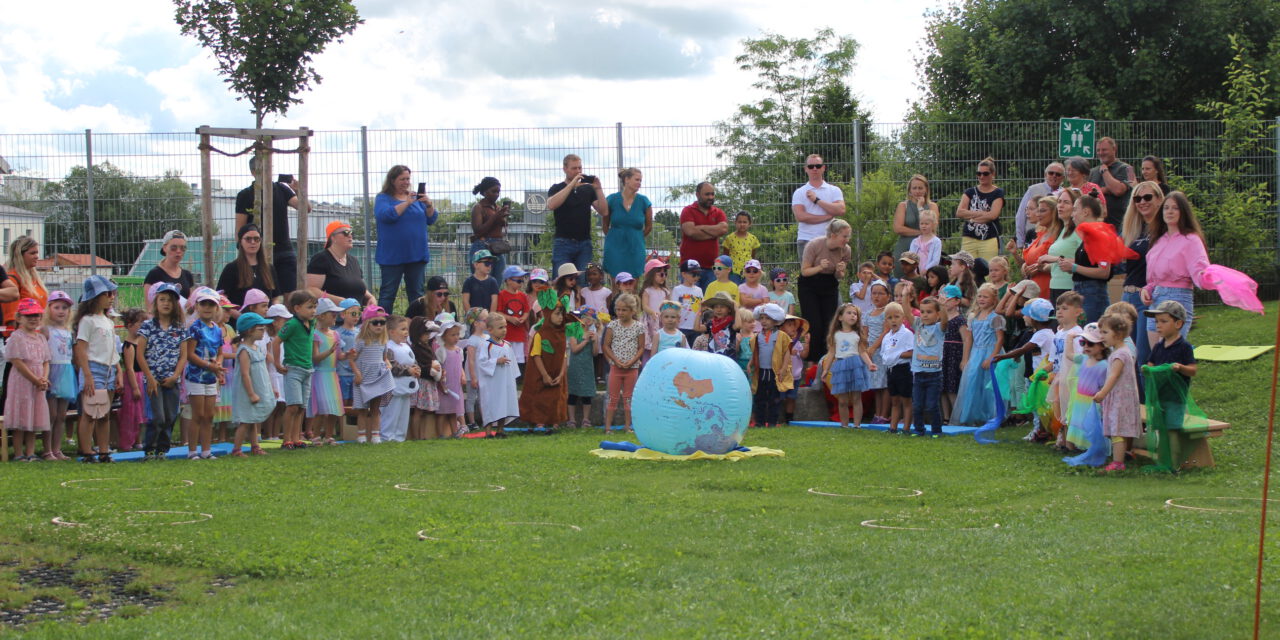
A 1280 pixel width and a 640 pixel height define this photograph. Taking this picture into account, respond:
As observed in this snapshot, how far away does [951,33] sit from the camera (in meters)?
33.1

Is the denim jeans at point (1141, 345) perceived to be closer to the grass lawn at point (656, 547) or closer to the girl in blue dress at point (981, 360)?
the grass lawn at point (656, 547)

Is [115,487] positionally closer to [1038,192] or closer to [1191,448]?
[1191,448]

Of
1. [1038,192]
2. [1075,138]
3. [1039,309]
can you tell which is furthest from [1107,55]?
[1039,309]

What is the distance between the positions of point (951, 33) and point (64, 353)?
26.0 meters

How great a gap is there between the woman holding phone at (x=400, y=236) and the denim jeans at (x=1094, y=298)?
26.2ft

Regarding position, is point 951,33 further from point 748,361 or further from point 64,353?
point 64,353

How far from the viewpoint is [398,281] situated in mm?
16141

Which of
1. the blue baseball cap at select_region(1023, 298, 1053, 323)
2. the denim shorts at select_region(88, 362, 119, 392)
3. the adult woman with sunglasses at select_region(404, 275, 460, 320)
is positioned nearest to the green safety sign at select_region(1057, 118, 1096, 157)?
the blue baseball cap at select_region(1023, 298, 1053, 323)

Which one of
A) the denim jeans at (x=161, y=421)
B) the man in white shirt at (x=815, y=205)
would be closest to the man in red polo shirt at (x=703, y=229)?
the man in white shirt at (x=815, y=205)

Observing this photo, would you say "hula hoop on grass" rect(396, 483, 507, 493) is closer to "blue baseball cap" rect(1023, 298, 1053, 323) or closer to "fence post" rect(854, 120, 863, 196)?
"blue baseball cap" rect(1023, 298, 1053, 323)

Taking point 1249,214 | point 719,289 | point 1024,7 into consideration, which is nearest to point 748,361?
point 719,289

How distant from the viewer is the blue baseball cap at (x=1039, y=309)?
13.2 metres

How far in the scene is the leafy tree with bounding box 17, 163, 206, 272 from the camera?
54.7 feet

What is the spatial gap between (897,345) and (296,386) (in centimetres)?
669
